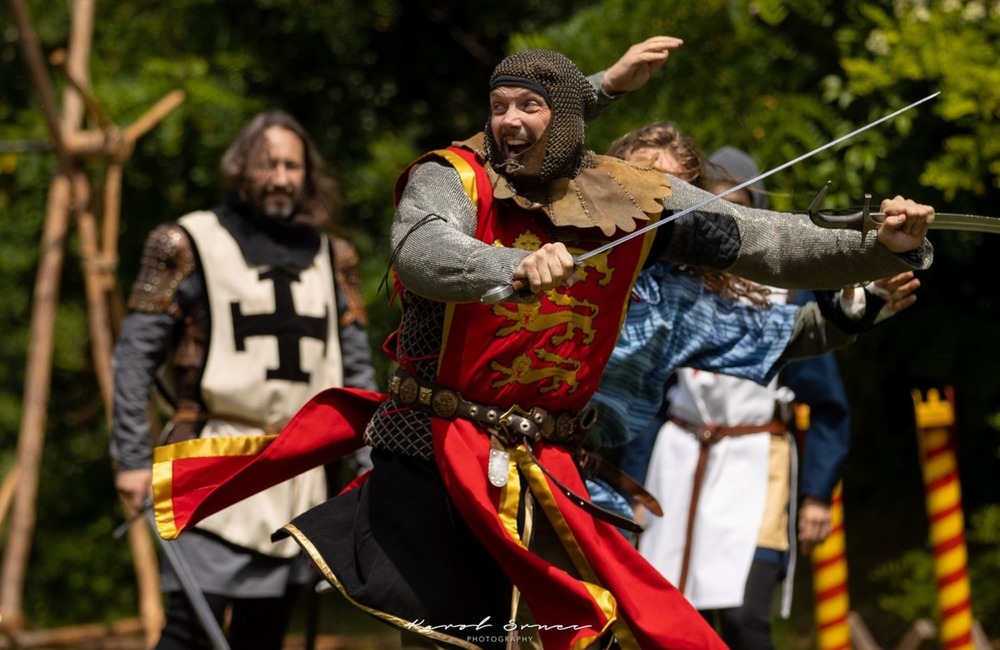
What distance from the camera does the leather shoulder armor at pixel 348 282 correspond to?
5.32 metres

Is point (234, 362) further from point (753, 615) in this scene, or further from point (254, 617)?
point (753, 615)

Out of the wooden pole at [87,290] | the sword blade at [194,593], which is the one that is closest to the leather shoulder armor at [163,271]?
the sword blade at [194,593]

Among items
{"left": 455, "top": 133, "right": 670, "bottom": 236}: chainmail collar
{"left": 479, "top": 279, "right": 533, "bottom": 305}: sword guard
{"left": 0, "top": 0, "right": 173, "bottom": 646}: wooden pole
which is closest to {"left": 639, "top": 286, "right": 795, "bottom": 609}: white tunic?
{"left": 455, "top": 133, "right": 670, "bottom": 236}: chainmail collar

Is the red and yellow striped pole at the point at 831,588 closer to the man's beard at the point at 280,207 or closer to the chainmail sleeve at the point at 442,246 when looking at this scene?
the man's beard at the point at 280,207

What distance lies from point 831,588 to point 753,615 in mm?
1281

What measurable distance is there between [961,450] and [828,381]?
9.14ft

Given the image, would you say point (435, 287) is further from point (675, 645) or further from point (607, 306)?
point (675, 645)

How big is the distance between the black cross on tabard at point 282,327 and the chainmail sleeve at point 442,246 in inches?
66.3

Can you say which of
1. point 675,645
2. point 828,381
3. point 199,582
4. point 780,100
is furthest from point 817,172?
point 675,645

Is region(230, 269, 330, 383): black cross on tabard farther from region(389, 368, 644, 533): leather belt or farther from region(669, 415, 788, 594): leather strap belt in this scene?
region(389, 368, 644, 533): leather belt

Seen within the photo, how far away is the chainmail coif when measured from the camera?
137 inches

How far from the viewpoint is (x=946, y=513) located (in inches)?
239

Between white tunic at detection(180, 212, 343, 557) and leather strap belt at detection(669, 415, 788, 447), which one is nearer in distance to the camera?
white tunic at detection(180, 212, 343, 557)

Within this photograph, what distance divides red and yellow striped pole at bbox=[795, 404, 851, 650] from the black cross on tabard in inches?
74.9
